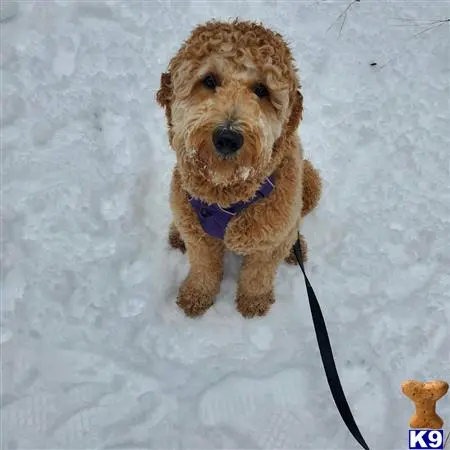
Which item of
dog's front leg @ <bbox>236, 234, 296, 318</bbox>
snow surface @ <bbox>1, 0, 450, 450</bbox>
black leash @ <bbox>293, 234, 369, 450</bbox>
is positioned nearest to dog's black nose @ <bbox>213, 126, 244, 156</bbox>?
dog's front leg @ <bbox>236, 234, 296, 318</bbox>

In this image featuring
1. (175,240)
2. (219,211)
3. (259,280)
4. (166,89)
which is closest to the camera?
(166,89)

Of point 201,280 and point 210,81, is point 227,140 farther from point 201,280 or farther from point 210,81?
point 201,280

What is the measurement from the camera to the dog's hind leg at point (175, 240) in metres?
3.82

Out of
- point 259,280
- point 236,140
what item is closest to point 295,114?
point 236,140

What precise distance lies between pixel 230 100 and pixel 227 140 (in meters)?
0.21

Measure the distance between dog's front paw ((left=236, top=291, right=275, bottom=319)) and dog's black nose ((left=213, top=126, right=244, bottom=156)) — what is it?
4.99ft

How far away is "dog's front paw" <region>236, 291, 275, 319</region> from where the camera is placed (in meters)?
3.60

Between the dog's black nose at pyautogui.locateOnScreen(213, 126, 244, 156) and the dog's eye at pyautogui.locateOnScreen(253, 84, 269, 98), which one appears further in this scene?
the dog's eye at pyautogui.locateOnScreen(253, 84, 269, 98)

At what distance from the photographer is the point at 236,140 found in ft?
7.43

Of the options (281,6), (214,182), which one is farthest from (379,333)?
(281,6)

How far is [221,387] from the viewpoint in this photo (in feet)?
11.2

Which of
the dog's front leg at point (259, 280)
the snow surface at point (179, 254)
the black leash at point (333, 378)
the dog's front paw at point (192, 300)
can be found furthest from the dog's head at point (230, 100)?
the snow surface at point (179, 254)

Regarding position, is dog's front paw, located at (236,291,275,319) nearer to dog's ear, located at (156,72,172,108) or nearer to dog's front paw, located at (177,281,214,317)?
dog's front paw, located at (177,281,214,317)

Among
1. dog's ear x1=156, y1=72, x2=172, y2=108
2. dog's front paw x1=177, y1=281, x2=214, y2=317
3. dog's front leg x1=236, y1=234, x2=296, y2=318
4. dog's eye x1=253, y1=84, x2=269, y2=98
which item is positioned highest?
dog's eye x1=253, y1=84, x2=269, y2=98
